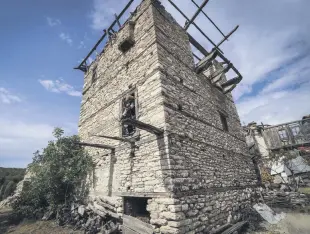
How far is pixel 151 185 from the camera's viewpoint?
16.0 ft

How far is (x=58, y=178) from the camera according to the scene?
803 cm

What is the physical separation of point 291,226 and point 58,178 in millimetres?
9503

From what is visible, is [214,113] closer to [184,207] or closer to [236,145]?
[236,145]

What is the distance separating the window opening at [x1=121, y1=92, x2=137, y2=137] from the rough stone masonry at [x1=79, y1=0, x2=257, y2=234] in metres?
0.04

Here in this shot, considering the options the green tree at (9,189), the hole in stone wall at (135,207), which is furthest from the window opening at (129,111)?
the green tree at (9,189)

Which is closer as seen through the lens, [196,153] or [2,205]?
[196,153]

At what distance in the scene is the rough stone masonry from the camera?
4785 mm

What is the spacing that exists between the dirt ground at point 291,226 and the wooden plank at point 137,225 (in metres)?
3.86

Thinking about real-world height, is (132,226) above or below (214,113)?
below

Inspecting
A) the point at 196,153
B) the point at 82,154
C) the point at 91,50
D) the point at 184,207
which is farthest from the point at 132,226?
the point at 91,50

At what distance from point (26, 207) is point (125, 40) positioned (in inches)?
359

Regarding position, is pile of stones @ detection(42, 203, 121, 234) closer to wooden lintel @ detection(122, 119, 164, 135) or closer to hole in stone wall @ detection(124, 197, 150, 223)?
hole in stone wall @ detection(124, 197, 150, 223)

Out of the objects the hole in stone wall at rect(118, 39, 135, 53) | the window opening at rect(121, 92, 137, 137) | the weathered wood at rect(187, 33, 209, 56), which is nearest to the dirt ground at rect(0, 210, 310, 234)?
the window opening at rect(121, 92, 137, 137)

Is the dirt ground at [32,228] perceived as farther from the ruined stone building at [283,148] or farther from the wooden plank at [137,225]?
the ruined stone building at [283,148]
